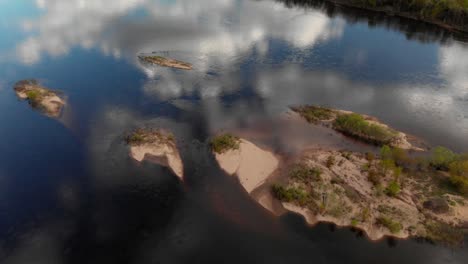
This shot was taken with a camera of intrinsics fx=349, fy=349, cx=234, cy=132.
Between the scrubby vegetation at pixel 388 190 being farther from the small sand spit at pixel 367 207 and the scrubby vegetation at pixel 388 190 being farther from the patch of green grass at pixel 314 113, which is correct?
the patch of green grass at pixel 314 113

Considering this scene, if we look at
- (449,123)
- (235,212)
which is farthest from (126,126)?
(449,123)

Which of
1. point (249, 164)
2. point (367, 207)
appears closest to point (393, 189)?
point (367, 207)

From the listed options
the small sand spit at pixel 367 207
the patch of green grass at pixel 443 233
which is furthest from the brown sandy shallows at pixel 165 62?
the patch of green grass at pixel 443 233

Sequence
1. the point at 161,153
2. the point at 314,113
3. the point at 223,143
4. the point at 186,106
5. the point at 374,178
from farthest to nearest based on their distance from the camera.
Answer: the point at 186,106
the point at 314,113
the point at 223,143
the point at 161,153
the point at 374,178

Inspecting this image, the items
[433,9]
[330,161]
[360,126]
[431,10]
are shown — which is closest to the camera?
[330,161]

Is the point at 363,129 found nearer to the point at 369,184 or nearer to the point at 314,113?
the point at 314,113

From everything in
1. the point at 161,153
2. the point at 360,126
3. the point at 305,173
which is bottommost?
the point at 161,153

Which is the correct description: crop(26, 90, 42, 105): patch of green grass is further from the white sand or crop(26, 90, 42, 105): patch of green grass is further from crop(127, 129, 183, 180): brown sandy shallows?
the white sand

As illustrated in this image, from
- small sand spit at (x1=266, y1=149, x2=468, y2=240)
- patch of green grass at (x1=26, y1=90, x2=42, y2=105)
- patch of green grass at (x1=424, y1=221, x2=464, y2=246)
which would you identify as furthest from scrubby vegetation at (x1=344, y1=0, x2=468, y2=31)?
patch of green grass at (x1=26, y1=90, x2=42, y2=105)
